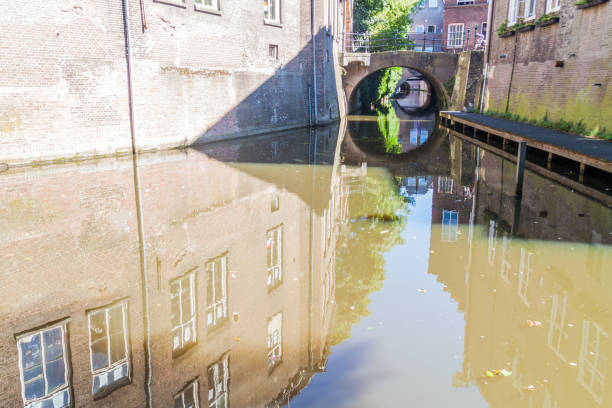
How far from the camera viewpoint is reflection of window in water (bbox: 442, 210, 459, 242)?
672 cm

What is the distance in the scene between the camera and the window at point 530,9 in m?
17.9

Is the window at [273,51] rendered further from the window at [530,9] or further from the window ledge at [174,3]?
the window at [530,9]

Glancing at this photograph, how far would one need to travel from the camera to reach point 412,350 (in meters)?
3.93

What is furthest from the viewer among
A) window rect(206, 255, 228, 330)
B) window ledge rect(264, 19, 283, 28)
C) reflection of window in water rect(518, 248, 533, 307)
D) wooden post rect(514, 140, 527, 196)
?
window ledge rect(264, 19, 283, 28)

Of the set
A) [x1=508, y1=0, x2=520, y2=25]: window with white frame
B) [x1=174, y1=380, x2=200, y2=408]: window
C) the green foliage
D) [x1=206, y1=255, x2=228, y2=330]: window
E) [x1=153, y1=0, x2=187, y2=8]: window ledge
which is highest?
[x1=508, y1=0, x2=520, y2=25]: window with white frame

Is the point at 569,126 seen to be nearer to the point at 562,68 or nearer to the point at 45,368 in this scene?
the point at 562,68

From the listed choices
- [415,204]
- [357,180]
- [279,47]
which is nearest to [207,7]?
[279,47]

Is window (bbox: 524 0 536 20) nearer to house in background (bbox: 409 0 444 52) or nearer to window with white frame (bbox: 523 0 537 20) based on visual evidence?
window with white frame (bbox: 523 0 537 20)

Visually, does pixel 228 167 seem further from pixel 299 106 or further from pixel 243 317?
pixel 299 106

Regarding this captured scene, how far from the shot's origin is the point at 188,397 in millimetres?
3475

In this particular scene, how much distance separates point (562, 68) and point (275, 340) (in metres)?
14.7

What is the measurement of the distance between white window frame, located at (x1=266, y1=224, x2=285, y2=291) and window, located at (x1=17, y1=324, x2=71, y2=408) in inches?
77.4

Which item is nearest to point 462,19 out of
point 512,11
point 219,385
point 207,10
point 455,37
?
point 455,37

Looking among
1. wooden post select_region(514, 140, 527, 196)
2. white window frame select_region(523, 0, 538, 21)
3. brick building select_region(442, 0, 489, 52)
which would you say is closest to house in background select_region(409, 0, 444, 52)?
brick building select_region(442, 0, 489, 52)
